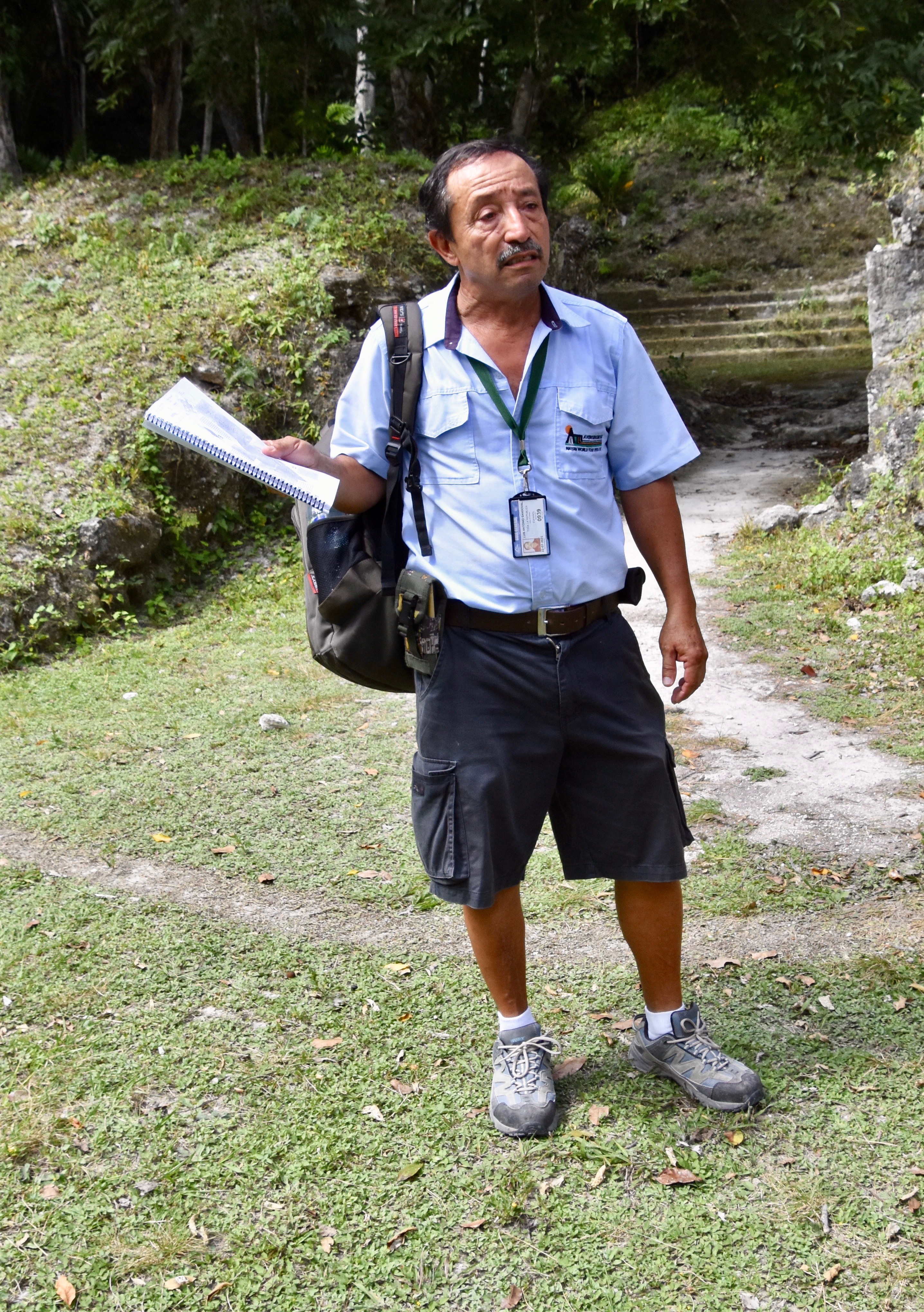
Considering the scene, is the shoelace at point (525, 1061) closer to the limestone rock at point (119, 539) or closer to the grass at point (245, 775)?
the grass at point (245, 775)

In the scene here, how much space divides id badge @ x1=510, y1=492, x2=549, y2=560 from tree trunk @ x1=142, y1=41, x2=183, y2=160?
11.6 metres

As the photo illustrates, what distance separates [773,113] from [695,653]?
13.4 m

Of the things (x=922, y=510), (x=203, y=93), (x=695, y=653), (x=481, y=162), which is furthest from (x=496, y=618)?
(x=203, y=93)

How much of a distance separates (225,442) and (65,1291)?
5.77 feet

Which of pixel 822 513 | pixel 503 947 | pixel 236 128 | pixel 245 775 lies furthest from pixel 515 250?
pixel 236 128

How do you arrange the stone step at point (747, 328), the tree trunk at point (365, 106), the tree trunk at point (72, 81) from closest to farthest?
the tree trunk at point (365, 106)
the tree trunk at point (72, 81)
the stone step at point (747, 328)

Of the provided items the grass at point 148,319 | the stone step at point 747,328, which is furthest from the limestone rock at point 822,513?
the stone step at point 747,328

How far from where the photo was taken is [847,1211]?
7.91ft

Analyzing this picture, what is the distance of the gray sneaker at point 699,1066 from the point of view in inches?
107

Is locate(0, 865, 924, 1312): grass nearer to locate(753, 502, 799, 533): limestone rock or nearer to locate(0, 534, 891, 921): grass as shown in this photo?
locate(0, 534, 891, 921): grass

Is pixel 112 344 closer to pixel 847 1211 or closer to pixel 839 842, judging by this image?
pixel 839 842

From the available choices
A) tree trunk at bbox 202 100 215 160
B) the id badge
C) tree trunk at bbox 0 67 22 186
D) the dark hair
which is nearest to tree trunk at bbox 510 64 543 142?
tree trunk at bbox 202 100 215 160

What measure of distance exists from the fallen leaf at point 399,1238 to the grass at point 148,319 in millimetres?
5362

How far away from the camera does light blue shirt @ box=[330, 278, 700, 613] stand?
247 centimetres
